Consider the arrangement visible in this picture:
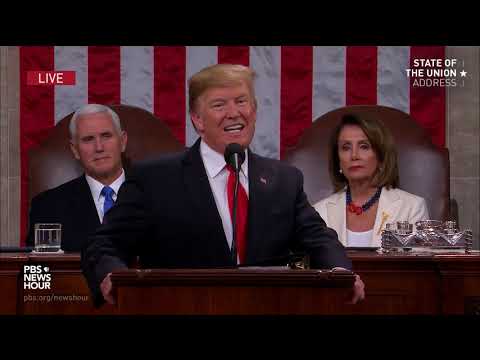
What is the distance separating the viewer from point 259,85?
5.24m

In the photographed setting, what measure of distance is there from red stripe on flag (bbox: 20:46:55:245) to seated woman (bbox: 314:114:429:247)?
168cm

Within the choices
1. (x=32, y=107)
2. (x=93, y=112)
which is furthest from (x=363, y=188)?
(x=32, y=107)

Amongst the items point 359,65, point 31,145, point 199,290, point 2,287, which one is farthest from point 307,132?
point 199,290

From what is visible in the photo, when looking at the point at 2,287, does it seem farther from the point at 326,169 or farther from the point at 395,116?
the point at 395,116

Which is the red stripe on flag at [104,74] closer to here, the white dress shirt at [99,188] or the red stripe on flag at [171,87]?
the red stripe on flag at [171,87]

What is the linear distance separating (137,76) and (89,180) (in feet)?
3.20

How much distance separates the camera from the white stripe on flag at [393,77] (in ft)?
17.1

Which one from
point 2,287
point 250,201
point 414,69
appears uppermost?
point 414,69

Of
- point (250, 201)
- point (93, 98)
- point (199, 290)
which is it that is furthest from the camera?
point (93, 98)

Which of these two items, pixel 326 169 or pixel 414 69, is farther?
pixel 414 69

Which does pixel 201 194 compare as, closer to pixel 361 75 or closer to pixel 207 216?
pixel 207 216

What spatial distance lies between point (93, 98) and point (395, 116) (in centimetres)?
167

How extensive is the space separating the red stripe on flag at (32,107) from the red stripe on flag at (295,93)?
129 centimetres

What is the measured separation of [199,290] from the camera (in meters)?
2.18
